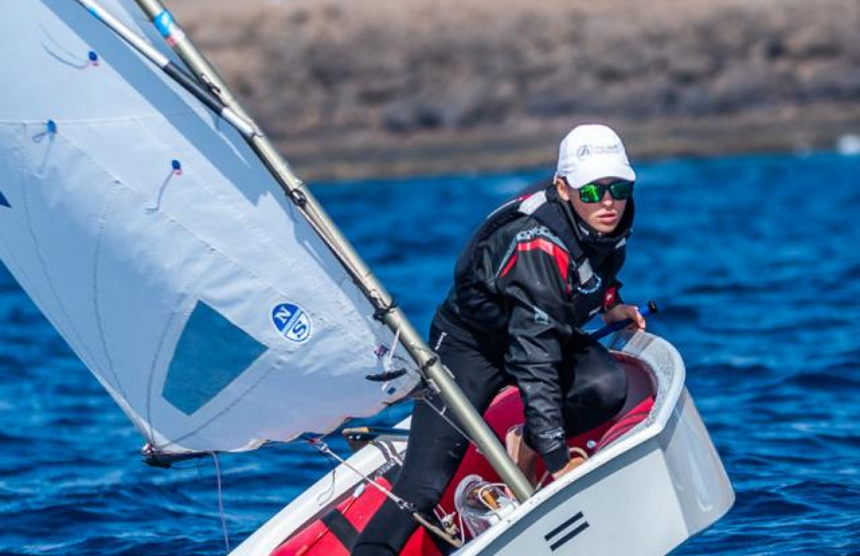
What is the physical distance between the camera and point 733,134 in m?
28.4

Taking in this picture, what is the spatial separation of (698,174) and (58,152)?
20.7 m

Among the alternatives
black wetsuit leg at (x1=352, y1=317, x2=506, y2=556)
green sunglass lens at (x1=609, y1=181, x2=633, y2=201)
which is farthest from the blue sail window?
green sunglass lens at (x1=609, y1=181, x2=633, y2=201)

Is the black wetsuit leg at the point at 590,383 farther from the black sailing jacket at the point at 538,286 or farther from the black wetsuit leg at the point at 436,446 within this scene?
the black wetsuit leg at the point at 436,446

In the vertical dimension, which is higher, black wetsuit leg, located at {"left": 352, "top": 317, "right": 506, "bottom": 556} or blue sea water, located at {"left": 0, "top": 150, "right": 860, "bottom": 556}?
black wetsuit leg, located at {"left": 352, "top": 317, "right": 506, "bottom": 556}

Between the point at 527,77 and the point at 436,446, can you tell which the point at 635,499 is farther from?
the point at 527,77

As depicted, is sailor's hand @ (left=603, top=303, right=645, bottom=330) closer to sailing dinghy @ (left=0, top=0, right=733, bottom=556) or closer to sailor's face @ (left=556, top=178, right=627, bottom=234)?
sailing dinghy @ (left=0, top=0, right=733, bottom=556)

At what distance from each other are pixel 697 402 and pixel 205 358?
4.58 meters

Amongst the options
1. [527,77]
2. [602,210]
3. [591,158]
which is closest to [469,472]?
[602,210]

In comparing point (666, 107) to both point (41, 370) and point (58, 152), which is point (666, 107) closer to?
point (41, 370)

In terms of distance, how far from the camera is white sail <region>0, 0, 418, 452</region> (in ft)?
15.7

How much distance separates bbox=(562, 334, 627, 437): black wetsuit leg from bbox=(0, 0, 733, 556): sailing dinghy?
0.13 m

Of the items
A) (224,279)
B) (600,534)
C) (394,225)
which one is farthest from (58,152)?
(394,225)

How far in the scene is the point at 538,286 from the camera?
4852 millimetres

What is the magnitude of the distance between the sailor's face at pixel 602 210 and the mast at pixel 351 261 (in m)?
0.64
